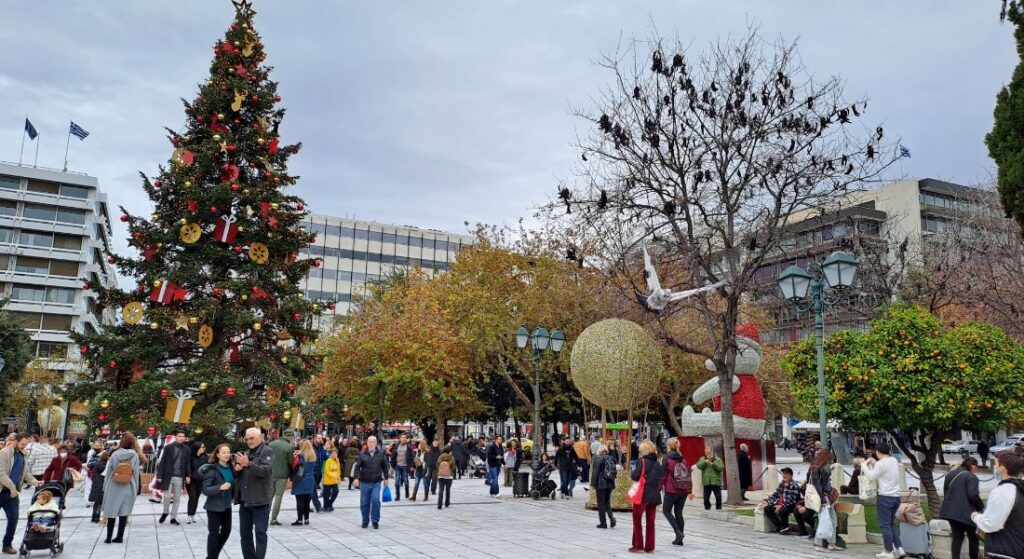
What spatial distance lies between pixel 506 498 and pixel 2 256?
63.3 metres

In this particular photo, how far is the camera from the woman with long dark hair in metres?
8.38

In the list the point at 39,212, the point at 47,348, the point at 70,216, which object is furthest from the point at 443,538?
the point at 39,212

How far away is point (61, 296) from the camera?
66.1 m

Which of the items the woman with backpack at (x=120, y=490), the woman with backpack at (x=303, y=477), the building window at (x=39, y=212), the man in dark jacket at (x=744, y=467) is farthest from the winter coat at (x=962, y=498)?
the building window at (x=39, y=212)

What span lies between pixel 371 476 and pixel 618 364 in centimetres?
637

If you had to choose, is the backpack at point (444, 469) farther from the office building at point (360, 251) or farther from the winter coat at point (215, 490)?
the office building at point (360, 251)

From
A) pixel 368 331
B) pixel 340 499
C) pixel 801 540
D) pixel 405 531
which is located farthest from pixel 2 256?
pixel 801 540

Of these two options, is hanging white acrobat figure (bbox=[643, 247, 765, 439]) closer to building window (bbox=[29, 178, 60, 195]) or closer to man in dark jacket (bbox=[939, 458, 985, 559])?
man in dark jacket (bbox=[939, 458, 985, 559])

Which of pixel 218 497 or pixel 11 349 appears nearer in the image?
pixel 218 497

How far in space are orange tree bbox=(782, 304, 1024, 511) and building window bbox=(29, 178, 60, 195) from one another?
73.3 m

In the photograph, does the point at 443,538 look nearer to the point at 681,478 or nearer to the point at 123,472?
the point at 681,478

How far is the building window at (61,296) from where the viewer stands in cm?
6569

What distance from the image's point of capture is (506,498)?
2005 centimetres

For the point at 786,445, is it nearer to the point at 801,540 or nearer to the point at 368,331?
the point at 368,331
